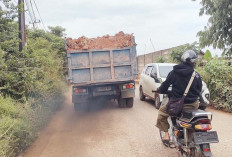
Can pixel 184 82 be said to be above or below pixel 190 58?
below

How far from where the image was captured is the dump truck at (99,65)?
880 cm

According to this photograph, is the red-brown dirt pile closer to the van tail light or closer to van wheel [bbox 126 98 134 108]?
van wheel [bbox 126 98 134 108]

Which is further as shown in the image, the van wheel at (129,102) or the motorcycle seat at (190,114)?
the van wheel at (129,102)

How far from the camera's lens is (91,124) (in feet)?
25.9

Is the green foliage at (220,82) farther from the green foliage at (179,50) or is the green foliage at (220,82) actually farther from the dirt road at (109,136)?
the green foliage at (179,50)

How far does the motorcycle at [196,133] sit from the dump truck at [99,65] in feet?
15.9

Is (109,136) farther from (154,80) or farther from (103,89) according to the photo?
(154,80)

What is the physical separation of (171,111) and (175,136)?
1.78ft

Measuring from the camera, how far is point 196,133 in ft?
12.8

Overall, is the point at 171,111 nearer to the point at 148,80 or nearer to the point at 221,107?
the point at 221,107

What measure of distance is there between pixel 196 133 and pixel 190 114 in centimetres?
31

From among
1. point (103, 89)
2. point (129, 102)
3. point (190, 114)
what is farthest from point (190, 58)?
point (129, 102)

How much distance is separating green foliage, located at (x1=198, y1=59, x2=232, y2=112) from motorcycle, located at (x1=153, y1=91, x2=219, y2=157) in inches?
207

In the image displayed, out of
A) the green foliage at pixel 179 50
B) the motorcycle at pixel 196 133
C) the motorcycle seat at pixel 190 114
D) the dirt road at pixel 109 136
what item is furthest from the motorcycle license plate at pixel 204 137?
the green foliage at pixel 179 50
